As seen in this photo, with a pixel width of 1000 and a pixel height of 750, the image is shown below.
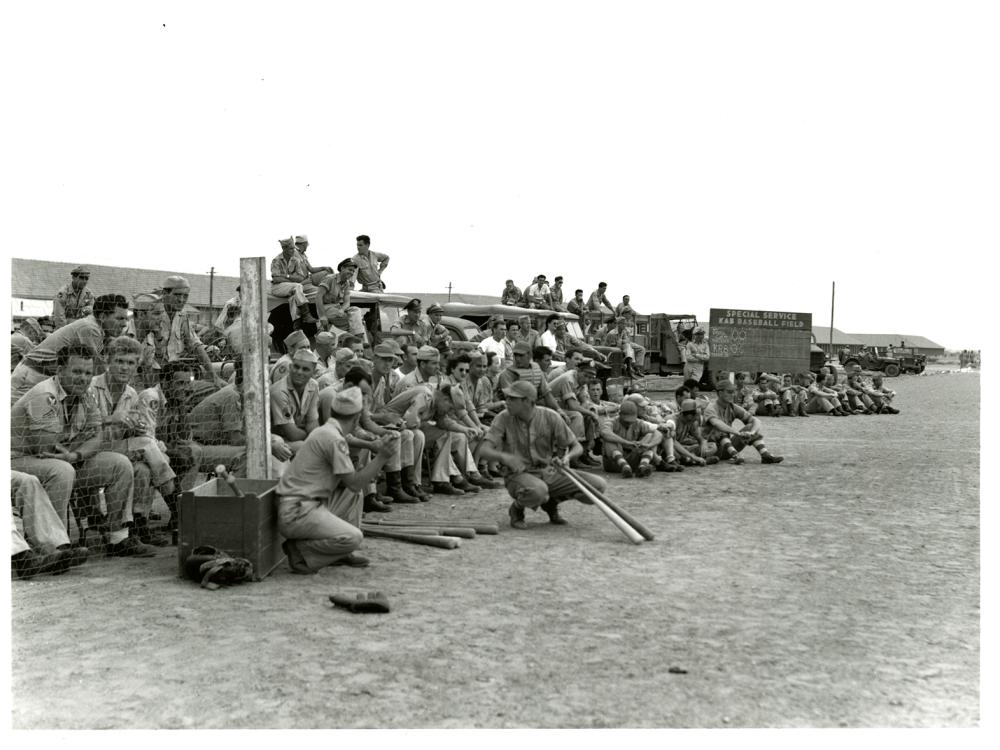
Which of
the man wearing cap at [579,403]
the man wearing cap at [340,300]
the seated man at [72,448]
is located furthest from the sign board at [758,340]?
the seated man at [72,448]

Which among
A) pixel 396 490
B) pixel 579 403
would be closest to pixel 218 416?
pixel 396 490

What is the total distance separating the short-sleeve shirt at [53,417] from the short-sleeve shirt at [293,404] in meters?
1.88

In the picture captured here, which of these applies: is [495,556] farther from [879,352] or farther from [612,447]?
[879,352]

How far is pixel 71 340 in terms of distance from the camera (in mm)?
7781

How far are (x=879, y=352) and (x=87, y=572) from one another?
62312mm

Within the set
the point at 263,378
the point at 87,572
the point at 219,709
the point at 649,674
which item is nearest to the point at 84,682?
the point at 219,709

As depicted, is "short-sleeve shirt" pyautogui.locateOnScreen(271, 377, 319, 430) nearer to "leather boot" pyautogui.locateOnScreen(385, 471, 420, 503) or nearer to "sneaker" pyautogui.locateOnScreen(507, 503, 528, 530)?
"leather boot" pyautogui.locateOnScreen(385, 471, 420, 503)

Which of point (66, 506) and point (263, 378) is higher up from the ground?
point (263, 378)

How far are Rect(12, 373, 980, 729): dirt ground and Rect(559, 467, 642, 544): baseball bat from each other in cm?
16

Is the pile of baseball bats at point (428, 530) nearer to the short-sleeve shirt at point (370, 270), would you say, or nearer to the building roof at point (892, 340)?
the short-sleeve shirt at point (370, 270)

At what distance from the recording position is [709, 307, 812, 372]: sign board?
86.1 ft

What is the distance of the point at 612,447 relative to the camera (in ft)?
41.6

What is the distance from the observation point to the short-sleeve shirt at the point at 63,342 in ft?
24.4

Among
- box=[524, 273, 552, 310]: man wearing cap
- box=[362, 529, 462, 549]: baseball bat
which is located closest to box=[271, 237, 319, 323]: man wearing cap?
box=[362, 529, 462, 549]: baseball bat
